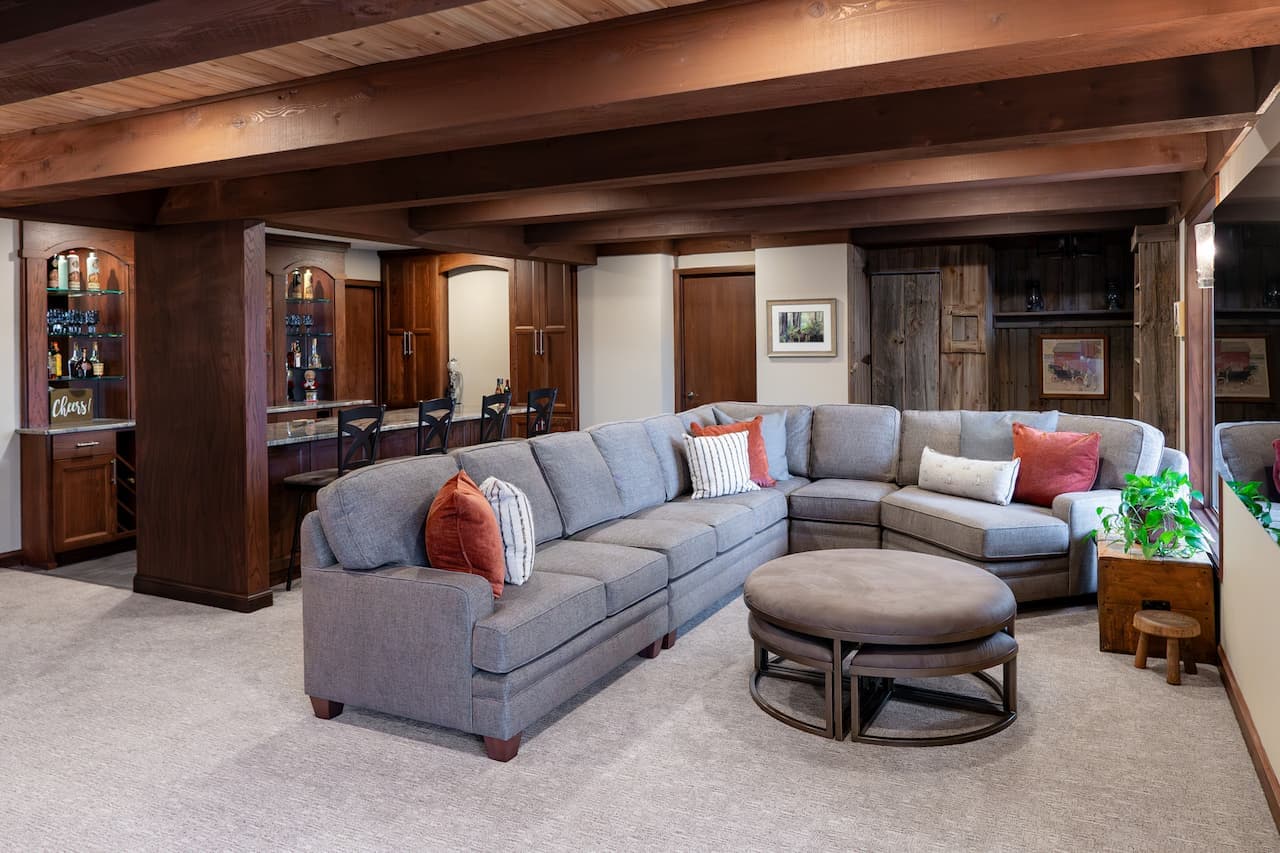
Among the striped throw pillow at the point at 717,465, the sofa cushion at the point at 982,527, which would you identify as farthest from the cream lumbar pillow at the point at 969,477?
the striped throw pillow at the point at 717,465

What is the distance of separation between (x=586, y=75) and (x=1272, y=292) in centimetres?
194

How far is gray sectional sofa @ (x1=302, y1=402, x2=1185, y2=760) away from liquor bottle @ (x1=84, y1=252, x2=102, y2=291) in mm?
3920

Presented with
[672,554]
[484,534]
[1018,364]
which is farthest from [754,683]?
[1018,364]

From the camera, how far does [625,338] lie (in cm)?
842

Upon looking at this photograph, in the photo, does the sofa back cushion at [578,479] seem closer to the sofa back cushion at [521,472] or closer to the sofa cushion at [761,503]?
the sofa back cushion at [521,472]

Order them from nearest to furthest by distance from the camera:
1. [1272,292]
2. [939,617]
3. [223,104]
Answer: [1272,292] → [939,617] → [223,104]

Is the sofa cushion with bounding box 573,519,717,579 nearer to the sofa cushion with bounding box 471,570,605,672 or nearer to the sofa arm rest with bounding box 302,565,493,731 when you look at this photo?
the sofa cushion with bounding box 471,570,605,672

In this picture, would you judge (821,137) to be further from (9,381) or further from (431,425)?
(9,381)

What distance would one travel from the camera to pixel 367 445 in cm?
534

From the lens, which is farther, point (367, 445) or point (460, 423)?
point (460, 423)

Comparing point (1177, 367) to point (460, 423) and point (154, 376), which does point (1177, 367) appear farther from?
point (154, 376)

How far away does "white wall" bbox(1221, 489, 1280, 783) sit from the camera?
8.55 ft

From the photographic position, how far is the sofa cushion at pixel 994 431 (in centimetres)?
522

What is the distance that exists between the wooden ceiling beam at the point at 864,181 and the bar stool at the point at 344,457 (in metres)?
1.50
